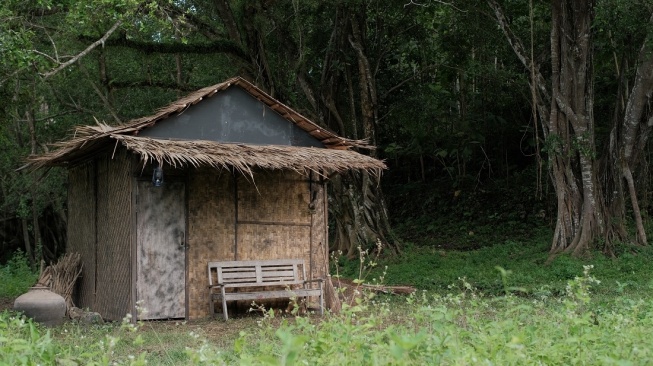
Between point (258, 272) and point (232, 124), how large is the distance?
2.02 m

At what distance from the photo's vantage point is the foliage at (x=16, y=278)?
1394cm

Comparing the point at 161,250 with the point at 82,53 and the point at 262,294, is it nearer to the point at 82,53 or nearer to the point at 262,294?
the point at 262,294

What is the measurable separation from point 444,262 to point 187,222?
6725 millimetres

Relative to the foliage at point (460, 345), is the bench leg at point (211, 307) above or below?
below

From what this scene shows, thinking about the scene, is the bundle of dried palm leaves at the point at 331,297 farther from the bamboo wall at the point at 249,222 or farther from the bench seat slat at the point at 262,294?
the bamboo wall at the point at 249,222

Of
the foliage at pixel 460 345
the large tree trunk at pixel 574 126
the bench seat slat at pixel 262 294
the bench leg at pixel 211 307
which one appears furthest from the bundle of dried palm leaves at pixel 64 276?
the large tree trunk at pixel 574 126

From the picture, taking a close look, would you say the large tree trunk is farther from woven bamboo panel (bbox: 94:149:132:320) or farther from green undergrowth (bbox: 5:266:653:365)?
green undergrowth (bbox: 5:266:653:365)

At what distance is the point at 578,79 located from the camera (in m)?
13.4

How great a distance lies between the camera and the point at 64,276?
11.1 metres

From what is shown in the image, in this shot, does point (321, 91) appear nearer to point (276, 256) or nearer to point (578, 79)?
point (578, 79)

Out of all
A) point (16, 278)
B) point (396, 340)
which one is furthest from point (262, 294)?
point (16, 278)

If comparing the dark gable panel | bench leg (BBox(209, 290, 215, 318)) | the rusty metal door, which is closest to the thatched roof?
the dark gable panel

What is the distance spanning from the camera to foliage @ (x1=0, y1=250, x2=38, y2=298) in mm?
13938

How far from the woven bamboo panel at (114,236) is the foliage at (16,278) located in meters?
3.13
